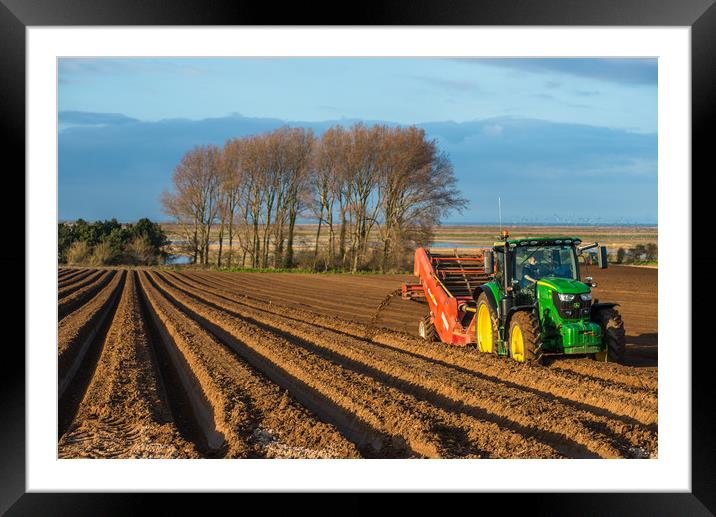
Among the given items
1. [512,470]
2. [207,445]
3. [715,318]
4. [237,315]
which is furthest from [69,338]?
[715,318]

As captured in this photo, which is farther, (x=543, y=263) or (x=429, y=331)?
(x=429, y=331)

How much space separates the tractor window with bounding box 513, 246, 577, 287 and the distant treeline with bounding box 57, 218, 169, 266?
440 inches

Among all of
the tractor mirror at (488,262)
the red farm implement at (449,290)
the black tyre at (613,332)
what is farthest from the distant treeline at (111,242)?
the black tyre at (613,332)

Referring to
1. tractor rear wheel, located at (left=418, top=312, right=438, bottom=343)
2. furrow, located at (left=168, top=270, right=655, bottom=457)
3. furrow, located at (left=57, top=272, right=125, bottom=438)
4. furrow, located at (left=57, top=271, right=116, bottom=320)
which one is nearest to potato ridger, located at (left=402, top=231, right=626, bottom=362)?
furrow, located at (left=168, top=270, right=655, bottom=457)

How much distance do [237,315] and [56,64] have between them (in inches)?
471

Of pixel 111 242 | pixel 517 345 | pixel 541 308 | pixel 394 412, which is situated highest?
pixel 111 242

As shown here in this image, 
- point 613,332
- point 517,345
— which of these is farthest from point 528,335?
point 613,332

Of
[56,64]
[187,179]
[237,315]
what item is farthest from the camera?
[187,179]

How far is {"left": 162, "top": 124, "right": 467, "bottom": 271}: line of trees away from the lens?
953 inches

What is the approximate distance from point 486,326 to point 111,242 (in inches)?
491

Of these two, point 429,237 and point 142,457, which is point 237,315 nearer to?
point 429,237

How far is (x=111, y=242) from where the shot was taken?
20641mm
